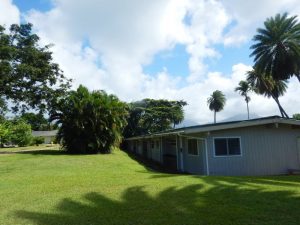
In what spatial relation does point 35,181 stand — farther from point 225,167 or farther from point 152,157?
point 152,157

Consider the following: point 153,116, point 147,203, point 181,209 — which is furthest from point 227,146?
point 153,116

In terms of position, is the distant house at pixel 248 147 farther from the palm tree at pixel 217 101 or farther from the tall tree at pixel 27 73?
the palm tree at pixel 217 101

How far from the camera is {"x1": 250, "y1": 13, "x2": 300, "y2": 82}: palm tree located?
3475 cm

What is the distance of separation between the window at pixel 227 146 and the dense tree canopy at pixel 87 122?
12.4 m

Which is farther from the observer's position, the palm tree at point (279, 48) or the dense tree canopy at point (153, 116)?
the dense tree canopy at point (153, 116)

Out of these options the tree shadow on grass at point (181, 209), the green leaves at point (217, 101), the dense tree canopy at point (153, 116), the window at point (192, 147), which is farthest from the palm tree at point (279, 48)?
the green leaves at point (217, 101)

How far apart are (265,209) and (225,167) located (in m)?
10.4

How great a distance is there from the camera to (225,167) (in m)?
18.0

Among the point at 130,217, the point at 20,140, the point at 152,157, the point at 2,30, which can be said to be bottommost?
the point at 130,217

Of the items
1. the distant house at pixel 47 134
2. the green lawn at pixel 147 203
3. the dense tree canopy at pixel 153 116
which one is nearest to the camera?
the green lawn at pixel 147 203

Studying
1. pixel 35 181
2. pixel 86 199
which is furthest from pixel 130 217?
pixel 35 181

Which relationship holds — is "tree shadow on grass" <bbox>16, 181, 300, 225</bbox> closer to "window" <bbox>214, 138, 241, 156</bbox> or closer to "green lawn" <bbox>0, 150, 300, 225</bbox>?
"green lawn" <bbox>0, 150, 300, 225</bbox>

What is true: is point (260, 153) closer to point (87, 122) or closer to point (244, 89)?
point (87, 122)

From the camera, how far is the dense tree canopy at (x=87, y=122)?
28.2 metres
